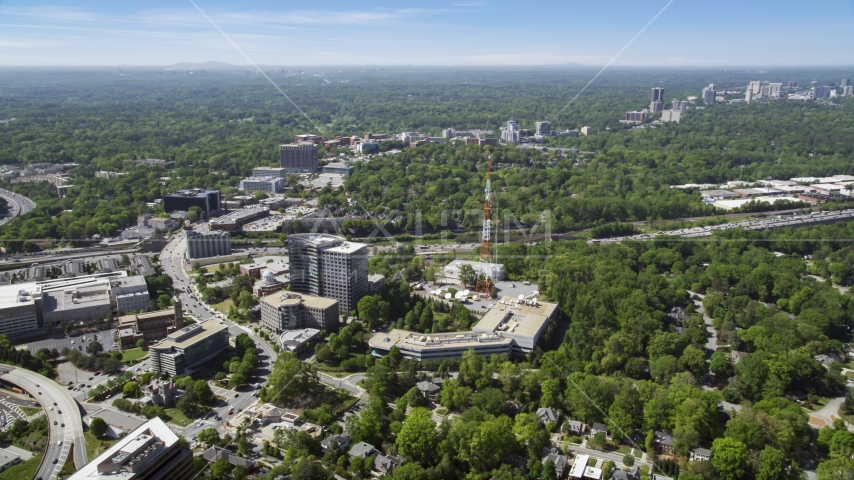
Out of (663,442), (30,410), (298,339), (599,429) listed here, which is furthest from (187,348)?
(663,442)

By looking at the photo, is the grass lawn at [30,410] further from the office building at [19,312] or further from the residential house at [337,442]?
the residential house at [337,442]

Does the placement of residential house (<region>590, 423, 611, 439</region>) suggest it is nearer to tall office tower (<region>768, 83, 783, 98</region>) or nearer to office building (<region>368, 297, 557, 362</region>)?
office building (<region>368, 297, 557, 362</region>)

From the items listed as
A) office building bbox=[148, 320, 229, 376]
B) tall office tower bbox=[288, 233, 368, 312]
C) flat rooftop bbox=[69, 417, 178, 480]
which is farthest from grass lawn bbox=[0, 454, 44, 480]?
tall office tower bbox=[288, 233, 368, 312]

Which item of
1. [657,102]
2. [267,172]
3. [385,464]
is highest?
[657,102]

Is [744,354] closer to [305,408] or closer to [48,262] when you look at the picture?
[305,408]

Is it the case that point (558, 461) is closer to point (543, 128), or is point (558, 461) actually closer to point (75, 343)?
point (75, 343)

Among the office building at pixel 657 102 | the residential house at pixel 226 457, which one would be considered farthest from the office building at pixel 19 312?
the office building at pixel 657 102
